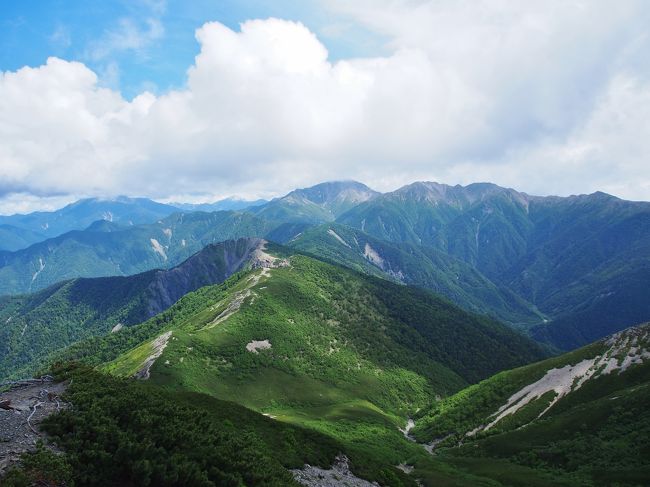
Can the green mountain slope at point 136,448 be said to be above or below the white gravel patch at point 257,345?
below

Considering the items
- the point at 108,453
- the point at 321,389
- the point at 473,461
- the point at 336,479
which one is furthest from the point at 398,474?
the point at 321,389

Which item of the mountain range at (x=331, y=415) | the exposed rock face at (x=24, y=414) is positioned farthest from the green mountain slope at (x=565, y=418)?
the exposed rock face at (x=24, y=414)

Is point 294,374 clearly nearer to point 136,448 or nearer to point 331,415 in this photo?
point 331,415

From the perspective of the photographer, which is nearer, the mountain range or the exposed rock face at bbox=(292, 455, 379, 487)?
the mountain range

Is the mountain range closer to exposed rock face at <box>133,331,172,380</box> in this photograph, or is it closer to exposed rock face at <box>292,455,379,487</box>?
exposed rock face at <box>292,455,379,487</box>

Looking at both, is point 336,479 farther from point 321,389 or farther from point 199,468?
point 321,389

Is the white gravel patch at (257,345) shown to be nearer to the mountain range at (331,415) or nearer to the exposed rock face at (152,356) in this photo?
the mountain range at (331,415)

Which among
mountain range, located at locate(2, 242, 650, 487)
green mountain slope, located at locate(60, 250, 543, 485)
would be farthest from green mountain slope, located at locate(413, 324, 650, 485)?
green mountain slope, located at locate(60, 250, 543, 485)

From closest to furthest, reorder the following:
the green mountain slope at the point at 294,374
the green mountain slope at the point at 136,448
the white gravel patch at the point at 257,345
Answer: the green mountain slope at the point at 136,448
the green mountain slope at the point at 294,374
the white gravel patch at the point at 257,345
